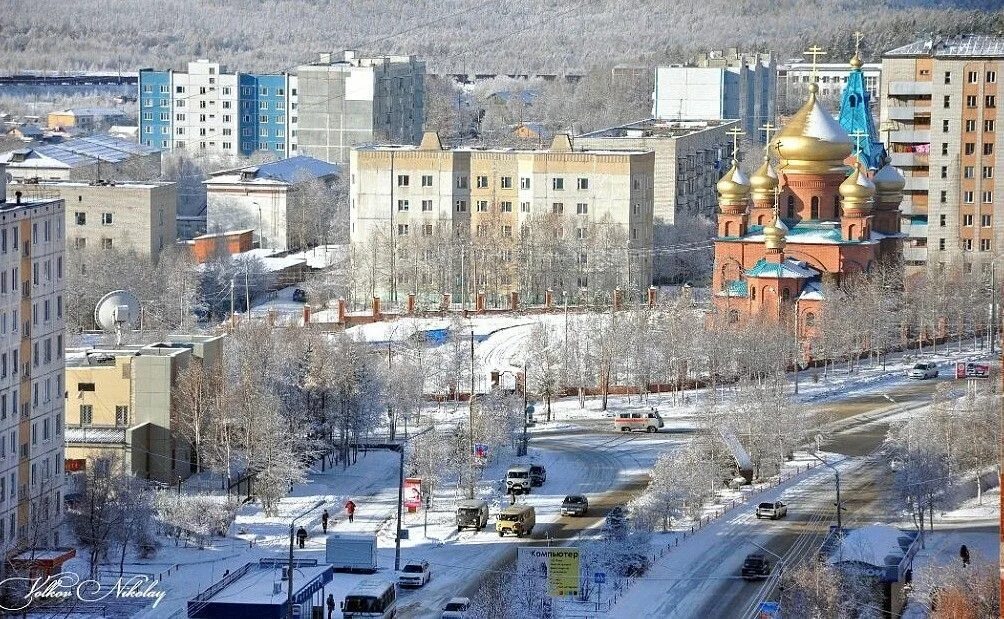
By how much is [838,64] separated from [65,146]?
4606cm

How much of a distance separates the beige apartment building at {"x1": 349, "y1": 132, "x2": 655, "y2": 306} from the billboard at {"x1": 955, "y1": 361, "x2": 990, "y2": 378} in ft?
39.5

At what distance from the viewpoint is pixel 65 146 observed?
7500 cm

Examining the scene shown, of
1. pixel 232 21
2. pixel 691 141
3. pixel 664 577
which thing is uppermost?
pixel 232 21

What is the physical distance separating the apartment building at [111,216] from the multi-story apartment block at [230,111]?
36993mm

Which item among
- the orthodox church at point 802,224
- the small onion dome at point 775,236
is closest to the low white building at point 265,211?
the orthodox church at point 802,224

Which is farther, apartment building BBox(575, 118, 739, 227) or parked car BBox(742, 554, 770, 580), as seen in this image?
apartment building BBox(575, 118, 739, 227)

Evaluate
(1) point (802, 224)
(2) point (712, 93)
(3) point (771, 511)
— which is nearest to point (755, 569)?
(3) point (771, 511)

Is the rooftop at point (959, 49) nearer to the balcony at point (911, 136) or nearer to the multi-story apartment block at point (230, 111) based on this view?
the balcony at point (911, 136)

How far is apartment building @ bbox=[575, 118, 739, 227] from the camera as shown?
62906mm

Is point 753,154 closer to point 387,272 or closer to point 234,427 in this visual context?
point 387,272

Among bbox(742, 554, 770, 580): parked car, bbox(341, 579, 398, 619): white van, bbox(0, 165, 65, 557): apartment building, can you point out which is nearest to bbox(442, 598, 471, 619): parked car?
bbox(341, 579, 398, 619): white van

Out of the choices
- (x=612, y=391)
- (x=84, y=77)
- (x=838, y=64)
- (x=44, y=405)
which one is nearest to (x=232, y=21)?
(x=84, y=77)

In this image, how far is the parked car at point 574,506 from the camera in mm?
32812

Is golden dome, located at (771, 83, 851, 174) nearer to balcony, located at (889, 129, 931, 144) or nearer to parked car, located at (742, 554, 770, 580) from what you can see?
balcony, located at (889, 129, 931, 144)
